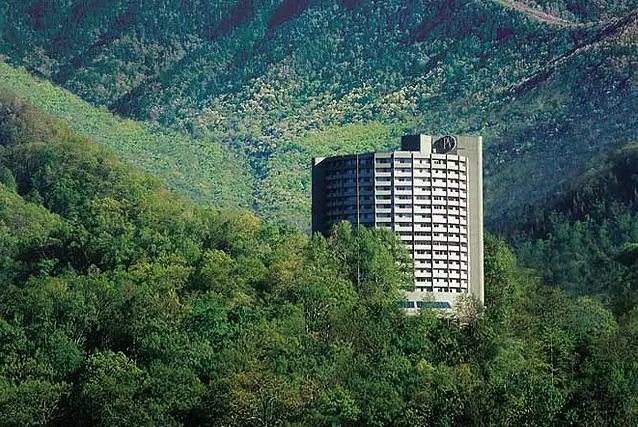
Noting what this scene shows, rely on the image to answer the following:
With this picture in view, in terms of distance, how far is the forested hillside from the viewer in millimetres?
148000

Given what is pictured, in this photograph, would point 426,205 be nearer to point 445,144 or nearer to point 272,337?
point 445,144

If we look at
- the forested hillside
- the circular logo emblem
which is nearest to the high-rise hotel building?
the circular logo emblem

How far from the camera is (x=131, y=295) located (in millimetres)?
167125

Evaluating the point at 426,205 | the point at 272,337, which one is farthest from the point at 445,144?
the point at 272,337

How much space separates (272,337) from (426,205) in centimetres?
2755

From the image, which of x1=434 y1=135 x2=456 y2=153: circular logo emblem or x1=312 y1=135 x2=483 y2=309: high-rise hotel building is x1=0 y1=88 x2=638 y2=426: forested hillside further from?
x1=434 y1=135 x2=456 y2=153: circular logo emblem

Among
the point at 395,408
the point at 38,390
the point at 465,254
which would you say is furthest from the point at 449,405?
the point at 465,254

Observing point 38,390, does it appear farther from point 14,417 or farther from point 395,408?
point 395,408

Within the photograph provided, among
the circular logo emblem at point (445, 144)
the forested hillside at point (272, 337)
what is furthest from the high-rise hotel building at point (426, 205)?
the forested hillside at point (272, 337)

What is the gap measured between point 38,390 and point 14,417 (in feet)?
9.36

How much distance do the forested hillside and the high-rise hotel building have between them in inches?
132

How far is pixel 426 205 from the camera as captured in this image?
601 ft

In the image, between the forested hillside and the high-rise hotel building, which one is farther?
the high-rise hotel building

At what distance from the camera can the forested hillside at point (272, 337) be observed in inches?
5827
